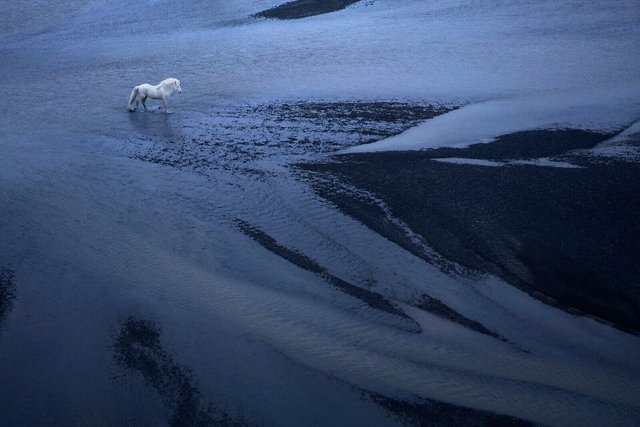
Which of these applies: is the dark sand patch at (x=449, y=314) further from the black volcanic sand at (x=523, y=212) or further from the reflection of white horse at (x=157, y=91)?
the reflection of white horse at (x=157, y=91)

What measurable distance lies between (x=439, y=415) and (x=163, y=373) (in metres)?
3.22

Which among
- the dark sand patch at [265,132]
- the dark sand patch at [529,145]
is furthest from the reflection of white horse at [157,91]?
the dark sand patch at [529,145]

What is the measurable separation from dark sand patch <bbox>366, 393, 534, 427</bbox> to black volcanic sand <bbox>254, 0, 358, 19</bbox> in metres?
23.7

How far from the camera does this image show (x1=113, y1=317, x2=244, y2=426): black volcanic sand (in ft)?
17.7

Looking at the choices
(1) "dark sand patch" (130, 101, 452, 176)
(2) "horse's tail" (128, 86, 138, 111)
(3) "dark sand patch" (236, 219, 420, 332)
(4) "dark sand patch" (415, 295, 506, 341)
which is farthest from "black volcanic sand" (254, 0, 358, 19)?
(4) "dark sand patch" (415, 295, 506, 341)

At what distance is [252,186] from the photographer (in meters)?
10.0

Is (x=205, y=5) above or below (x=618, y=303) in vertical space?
above

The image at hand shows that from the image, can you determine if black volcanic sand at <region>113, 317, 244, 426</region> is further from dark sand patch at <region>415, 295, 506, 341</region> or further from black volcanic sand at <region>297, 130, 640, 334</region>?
black volcanic sand at <region>297, 130, 640, 334</region>

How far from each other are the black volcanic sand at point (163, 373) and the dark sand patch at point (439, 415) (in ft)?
5.73

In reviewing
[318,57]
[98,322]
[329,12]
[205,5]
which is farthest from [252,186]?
[205,5]

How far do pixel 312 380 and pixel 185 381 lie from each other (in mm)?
1494

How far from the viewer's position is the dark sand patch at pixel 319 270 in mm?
6907

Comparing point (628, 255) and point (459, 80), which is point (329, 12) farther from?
point (628, 255)

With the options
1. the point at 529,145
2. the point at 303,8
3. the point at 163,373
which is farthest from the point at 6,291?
the point at 303,8
